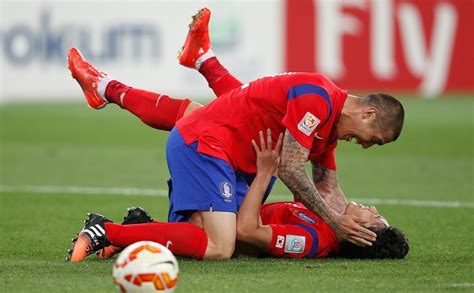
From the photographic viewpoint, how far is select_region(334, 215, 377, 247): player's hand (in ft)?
26.2

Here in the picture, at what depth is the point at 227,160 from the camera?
8219mm

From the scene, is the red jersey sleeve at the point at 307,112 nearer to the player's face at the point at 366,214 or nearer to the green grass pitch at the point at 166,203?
the player's face at the point at 366,214

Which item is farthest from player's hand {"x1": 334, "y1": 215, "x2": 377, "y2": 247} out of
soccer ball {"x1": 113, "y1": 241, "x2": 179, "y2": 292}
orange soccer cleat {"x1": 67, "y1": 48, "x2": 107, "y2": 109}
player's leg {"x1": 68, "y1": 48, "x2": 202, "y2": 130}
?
orange soccer cleat {"x1": 67, "y1": 48, "x2": 107, "y2": 109}

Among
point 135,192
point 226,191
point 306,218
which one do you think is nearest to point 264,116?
point 226,191

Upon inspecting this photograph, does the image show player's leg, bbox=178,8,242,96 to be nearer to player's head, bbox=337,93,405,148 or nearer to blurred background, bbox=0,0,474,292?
blurred background, bbox=0,0,474,292

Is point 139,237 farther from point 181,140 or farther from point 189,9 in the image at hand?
point 189,9

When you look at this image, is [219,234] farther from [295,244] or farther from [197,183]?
[295,244]

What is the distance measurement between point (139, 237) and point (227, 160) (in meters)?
0.87

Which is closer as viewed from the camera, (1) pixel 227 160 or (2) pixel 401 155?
(1) pixel 227 160

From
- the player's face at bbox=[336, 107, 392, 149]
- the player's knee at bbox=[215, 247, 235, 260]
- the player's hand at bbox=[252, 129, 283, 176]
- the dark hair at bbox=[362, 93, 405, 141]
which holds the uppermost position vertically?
the dark hair at bbox=[362, 93, 405, 141]

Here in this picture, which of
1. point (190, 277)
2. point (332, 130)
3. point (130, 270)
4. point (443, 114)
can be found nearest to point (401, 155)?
point (443, 114)

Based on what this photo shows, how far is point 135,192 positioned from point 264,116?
15.9ft

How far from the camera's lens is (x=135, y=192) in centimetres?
1282

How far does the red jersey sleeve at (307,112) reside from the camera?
780 centimetres
